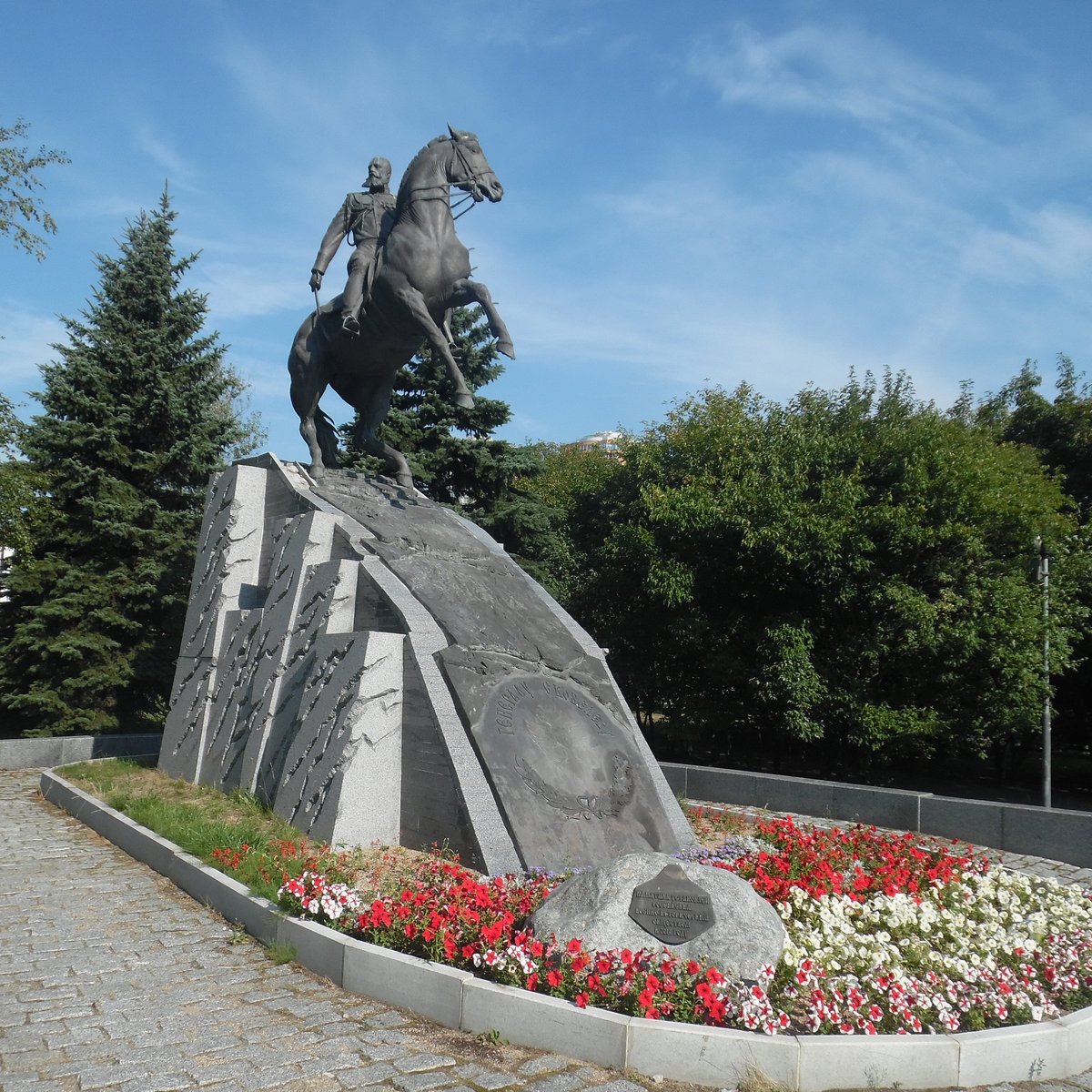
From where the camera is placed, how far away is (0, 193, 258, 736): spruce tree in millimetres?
18625

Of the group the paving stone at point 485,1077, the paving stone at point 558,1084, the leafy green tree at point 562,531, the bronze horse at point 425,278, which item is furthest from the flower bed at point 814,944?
the leafy green tree at point 562,531

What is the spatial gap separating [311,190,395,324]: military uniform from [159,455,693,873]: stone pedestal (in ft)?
9.85

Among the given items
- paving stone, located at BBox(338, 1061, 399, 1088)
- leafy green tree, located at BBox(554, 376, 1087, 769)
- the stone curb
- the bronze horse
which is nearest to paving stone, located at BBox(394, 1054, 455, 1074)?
paving stone, located at BBox(338, 1061, 399, 1088)

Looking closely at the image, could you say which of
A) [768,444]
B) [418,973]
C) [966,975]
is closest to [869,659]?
[768,444]

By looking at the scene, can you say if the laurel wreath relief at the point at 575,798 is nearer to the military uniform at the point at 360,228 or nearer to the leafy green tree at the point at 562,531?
the military uniform at the point at 360,228

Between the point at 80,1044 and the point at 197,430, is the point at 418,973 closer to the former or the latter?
the point at 80,1044

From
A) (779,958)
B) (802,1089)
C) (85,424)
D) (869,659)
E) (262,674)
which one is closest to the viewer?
(802,1089)

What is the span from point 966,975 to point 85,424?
1924 centimetres

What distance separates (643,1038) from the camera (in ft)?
14.0

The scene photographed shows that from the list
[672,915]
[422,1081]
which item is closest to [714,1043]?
[672,915]

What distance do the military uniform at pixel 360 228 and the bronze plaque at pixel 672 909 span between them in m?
8.91

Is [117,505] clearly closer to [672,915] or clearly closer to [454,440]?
[454,440]

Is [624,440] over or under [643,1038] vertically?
over

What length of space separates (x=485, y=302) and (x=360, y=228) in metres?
2.55
